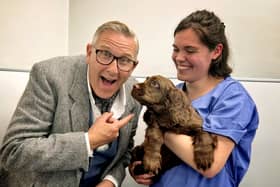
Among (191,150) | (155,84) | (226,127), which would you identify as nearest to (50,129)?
(155,84)

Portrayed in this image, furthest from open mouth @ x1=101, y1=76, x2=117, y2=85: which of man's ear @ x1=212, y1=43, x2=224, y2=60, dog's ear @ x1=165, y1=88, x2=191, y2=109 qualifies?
man's ear @ x1=212, y1=43, x2=224, y2=60

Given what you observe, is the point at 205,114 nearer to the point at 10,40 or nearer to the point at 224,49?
the point at 224,49

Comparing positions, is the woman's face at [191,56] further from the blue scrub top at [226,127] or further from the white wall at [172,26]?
the white wall at [172,26]

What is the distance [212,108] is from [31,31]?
1.13 metres

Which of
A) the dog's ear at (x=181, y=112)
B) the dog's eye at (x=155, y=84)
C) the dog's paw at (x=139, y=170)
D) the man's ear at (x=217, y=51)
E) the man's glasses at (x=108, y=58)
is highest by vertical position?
the man's ear at (x=217, y=51)

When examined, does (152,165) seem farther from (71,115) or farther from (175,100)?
(71,115)

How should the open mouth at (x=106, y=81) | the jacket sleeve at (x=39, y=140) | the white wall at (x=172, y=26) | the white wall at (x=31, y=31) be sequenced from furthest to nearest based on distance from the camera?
the white wall at (x=172, y=26) < the white wall at (x=31, y=31) < the open mouth at (x=106, y=81) < the jacket sleeve at (x=39, y=140)

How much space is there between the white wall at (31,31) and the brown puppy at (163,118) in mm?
837

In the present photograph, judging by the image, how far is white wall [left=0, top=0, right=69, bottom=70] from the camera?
5.58ft

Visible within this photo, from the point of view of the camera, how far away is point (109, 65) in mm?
1249

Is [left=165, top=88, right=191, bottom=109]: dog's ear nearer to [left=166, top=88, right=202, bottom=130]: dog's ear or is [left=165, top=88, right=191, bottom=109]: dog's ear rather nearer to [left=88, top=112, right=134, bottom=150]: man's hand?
[left=166, top=88, right=202, bottom=130]: dog's ear

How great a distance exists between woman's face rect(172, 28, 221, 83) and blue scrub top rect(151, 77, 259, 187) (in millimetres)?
92

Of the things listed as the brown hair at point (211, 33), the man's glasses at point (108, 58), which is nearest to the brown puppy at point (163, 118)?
the man's glasses at point (108, 58)

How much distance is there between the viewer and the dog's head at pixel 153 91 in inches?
48.0
